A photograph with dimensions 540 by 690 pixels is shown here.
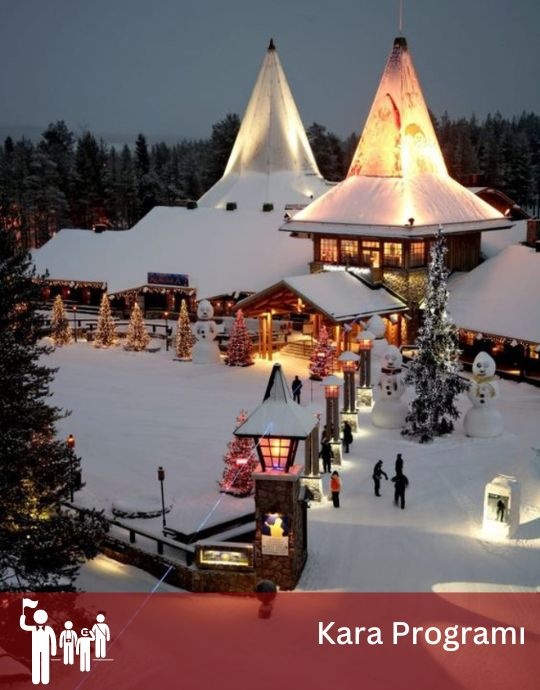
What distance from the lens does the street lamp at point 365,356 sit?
83.8ft

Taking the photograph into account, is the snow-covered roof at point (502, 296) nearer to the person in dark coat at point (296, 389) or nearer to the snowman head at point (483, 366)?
the snowman head at point (483, 366)

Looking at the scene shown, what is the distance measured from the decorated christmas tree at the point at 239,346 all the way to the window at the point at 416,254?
7.42m

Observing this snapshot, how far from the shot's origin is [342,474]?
20062 mm

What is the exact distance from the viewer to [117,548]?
16.8 m

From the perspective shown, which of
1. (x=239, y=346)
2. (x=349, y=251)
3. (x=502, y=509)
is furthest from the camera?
(x=349, y=251)

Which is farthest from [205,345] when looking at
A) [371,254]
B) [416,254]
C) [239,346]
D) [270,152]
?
[270,152]

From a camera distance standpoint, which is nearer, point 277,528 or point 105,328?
point 277,528

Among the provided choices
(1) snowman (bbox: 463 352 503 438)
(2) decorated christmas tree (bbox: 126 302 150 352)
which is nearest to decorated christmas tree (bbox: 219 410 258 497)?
(1) snowman (bbox: 463 352 503 438)

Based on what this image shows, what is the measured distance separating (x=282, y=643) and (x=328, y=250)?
83.2 feet

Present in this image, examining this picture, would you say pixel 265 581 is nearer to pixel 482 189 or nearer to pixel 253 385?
pixel 253 385

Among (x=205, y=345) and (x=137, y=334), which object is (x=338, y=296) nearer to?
(x=205, y=345)

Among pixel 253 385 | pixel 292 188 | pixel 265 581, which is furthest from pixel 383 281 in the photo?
pixel 265 581

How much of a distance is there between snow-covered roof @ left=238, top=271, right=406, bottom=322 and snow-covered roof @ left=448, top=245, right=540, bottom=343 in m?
2.57

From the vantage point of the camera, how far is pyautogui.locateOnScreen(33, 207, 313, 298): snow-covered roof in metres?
39.5
